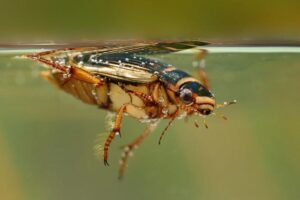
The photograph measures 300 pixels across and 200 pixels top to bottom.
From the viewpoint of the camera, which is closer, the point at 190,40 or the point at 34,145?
the point at 34,145

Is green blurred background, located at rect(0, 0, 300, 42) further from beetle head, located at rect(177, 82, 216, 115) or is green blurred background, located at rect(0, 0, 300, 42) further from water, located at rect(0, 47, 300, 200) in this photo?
beetle head, located at rect(177, 82, 216, 115)

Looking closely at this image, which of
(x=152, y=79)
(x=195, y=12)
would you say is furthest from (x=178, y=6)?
(x=152, y=79)

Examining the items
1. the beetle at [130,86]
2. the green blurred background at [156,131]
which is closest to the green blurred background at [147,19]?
the green blurred background at [156,131]

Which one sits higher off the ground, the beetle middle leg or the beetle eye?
the beetle eye

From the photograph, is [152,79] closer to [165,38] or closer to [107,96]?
[107,96]

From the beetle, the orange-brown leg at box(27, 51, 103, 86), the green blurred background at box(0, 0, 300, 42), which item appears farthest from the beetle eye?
the green blurred background at box(0, 0, 300, 42)

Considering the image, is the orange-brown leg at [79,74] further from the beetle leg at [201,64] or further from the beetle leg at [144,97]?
the beetle leg at [201,64]

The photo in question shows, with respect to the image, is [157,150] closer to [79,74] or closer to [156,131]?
[156,131]
